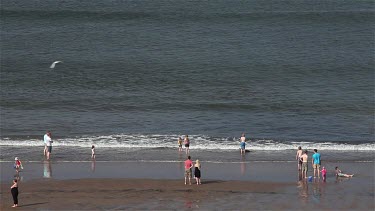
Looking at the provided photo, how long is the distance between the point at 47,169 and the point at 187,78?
26.8m

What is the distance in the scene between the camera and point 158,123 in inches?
1864

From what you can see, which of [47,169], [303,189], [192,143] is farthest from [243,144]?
[47,169]

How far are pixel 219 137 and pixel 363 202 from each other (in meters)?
16.0

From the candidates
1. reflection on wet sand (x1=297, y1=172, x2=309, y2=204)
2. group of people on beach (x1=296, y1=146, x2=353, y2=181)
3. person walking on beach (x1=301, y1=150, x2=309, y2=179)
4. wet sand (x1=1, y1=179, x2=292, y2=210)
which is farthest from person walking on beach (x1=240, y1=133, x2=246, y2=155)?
wet sand (x1=1, y1=179, x2=292, y2=210)

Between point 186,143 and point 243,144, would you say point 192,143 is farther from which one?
point 243,144

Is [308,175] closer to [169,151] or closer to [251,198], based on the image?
[251,198]

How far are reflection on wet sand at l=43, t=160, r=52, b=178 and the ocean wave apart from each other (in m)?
4.95

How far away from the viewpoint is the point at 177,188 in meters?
30.7

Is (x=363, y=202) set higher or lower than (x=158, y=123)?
lower

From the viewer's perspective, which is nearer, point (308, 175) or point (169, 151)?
point (308, 175)

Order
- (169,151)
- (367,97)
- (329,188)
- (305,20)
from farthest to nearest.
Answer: (305,20) → (367,97) → (169,151) → (329,188)

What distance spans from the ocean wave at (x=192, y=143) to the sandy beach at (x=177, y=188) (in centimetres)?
467

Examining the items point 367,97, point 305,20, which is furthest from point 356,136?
point 305,20

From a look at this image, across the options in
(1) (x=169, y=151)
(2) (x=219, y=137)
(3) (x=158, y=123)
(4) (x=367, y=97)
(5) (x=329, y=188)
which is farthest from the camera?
(4) (x=367, y=97)
